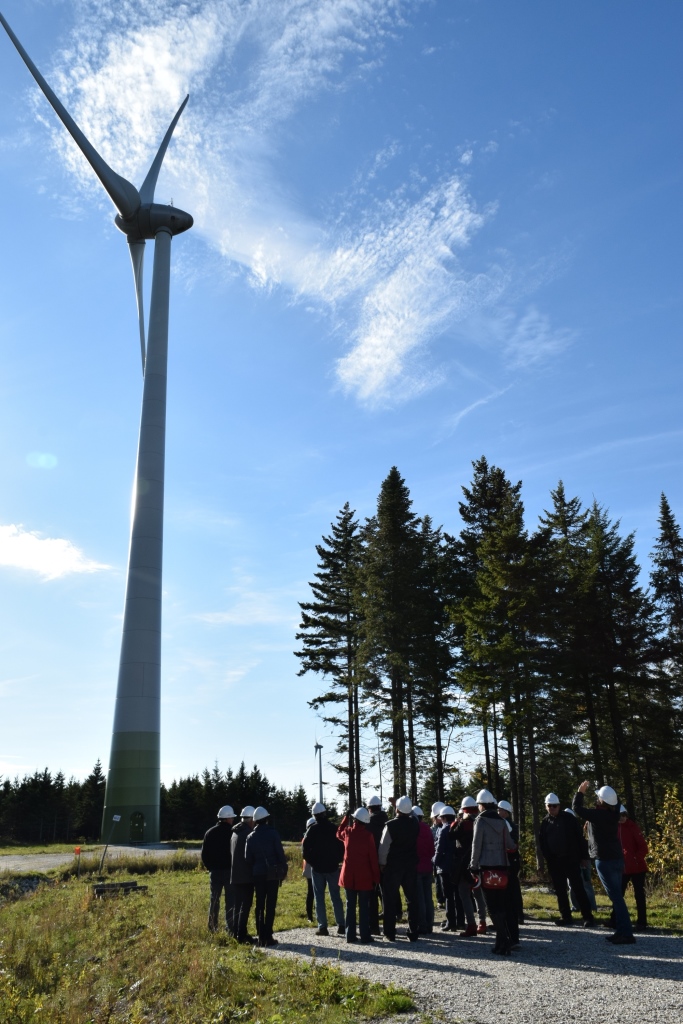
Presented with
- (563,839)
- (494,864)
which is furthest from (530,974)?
(563,839)

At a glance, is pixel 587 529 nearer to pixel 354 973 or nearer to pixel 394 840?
pixel 394 840

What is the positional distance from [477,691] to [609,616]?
20.4 ft

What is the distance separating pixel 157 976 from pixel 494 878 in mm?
4011

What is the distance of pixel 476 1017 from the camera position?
20.8ft

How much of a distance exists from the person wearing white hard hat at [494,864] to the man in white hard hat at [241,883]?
3.17 meters

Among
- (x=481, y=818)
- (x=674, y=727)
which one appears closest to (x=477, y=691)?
(x=674, y=727)

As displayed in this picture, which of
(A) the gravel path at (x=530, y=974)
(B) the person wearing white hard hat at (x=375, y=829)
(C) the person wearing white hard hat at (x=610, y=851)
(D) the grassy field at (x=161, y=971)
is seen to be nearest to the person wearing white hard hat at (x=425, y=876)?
(A) the gravel path at (x=530, y=974)

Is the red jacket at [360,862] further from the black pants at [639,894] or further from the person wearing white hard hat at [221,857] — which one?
the black pants at [639,894]

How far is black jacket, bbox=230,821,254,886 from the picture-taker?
1086cm

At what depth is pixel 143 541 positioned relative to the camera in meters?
35.0

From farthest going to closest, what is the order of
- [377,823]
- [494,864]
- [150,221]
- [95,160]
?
1. [150,221]
2. [95,160]
3. [377,823]
4. [494,864]

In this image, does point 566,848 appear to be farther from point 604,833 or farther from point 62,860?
point 62,860

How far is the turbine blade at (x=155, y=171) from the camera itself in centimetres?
4088

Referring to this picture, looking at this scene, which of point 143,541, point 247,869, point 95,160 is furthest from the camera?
point 95,160
